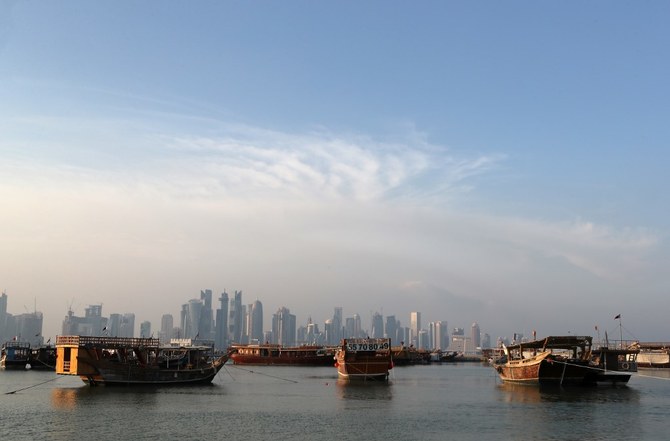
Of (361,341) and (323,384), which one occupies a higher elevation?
(361,341)

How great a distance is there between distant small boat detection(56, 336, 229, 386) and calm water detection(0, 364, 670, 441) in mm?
2047

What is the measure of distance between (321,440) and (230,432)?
649cm

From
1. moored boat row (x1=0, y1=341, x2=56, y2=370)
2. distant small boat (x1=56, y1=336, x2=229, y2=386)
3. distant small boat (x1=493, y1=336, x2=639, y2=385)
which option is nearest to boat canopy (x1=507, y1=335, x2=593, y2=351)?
distant small boat (x1=493, y1=336, x2=639, y2=385)

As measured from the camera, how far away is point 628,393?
71.5 m

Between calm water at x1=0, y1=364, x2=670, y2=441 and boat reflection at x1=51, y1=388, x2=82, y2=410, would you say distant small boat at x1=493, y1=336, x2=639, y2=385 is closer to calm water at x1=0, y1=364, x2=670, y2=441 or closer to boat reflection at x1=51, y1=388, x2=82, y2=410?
calm water at x1=0, y1=364, x2=670, y2=441

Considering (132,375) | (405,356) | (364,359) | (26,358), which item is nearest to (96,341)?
(132,375)

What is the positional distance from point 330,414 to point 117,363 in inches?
1157

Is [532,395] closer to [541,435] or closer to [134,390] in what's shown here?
[541,435]

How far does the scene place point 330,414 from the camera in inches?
2034

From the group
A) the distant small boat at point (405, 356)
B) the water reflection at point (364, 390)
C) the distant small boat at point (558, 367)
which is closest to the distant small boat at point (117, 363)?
the water reflection at point (364, 390)

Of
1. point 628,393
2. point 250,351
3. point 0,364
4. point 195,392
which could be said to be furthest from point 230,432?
point 250,351

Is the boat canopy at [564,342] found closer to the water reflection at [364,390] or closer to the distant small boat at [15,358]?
the water reflection at [364,390]

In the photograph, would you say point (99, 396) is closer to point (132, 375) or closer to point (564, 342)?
point (132, 375)

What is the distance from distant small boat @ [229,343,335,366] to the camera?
157000 mm
